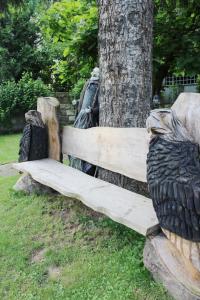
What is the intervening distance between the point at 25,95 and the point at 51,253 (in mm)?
10223

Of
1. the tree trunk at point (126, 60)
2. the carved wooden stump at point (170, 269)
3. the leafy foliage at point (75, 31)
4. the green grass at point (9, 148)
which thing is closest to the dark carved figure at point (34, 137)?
the tree trunk at point (126, 60)

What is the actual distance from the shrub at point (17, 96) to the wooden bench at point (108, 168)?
29.1 ft

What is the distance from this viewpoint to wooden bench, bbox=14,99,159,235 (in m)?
2.67

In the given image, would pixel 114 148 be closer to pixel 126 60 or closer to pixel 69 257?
pixel 126 60

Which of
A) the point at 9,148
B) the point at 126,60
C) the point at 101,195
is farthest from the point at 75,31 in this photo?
the point at 9,148

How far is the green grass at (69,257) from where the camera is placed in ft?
8.51

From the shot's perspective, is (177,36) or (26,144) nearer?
(26,144)

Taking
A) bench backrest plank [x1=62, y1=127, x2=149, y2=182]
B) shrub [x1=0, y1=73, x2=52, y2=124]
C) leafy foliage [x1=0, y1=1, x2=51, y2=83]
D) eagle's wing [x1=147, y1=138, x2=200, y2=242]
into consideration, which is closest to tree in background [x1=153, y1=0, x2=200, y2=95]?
bench backrest plank [x1=62, y1=127, x2=149, y2=182]

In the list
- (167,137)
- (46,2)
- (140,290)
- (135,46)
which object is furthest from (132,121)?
(46,2)

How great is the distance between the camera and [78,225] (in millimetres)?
3438

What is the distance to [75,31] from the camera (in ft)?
17.7

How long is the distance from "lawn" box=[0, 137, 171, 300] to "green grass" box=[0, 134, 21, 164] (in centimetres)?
438

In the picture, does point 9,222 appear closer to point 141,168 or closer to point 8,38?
point 141,168

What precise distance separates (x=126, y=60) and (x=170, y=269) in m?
1.99
